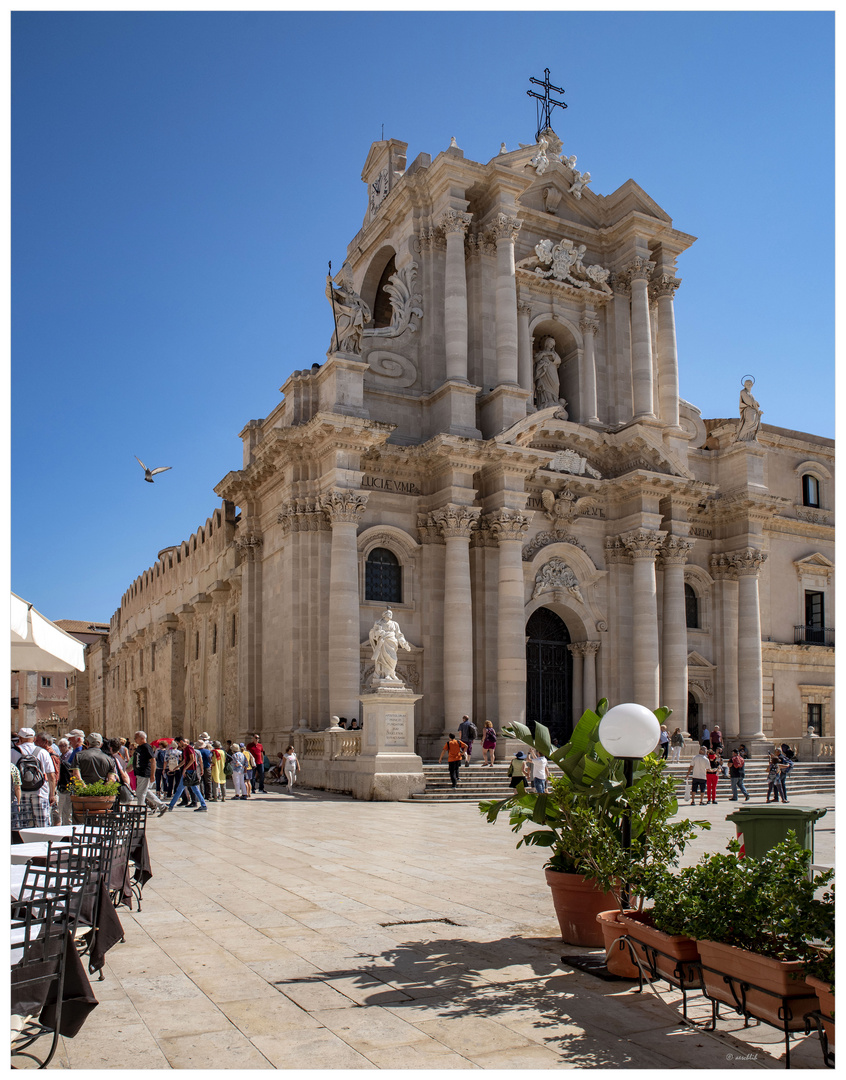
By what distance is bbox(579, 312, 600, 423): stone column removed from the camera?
31.6m

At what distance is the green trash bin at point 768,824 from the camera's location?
30.4 feet

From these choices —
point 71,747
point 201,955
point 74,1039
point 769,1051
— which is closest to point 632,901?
point 769,1051

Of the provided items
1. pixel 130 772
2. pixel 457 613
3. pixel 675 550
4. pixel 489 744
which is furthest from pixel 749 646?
pixel 130 772

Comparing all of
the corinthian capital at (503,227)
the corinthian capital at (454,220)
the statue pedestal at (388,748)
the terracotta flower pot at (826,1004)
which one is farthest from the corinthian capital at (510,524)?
the terracotta flower pot at (826,1004)

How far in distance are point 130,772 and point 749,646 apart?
2119cm

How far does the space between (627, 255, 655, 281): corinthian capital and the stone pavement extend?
24838 mm

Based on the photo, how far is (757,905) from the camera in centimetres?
549

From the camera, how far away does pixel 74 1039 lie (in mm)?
5633

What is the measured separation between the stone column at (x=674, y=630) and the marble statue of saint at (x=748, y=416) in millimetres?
4955

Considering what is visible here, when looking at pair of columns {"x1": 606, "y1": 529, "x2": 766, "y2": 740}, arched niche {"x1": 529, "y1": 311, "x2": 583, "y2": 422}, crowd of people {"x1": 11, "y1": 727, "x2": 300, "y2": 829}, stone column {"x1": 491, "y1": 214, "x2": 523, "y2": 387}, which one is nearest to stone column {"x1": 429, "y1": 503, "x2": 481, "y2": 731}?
stone column {"x1": 491, "y1": 214, "x2": 523, "y2": 387}

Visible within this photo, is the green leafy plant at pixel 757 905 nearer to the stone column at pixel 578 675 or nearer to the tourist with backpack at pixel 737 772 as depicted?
the tourist with backpack at pixel 737 772

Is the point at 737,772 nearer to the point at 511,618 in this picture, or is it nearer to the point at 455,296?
the point at 511,618

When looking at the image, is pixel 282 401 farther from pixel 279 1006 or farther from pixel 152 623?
pixel 279 1006

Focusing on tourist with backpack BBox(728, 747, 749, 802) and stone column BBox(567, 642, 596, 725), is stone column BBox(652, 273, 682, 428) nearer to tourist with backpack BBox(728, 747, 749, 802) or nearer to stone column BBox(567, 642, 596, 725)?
stone column BBox(567, 642, 596, 725)
